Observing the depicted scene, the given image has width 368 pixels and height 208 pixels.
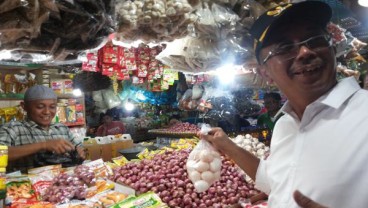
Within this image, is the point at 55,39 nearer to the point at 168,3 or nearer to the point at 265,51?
the point at 168,3

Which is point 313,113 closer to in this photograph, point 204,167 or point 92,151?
point 204,167

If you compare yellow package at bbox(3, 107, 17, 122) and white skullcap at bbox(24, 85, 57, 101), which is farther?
yellow package at bbox(3, 107, 17, 122)

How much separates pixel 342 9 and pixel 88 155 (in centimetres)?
353

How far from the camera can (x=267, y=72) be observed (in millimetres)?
1531

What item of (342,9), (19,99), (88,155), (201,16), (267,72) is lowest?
(88,155)

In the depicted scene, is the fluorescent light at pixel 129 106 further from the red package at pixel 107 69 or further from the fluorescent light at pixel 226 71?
the red package at pixel 107 69

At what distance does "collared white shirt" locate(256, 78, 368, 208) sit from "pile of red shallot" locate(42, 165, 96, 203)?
1.40 metres

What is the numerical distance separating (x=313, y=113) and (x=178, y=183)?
1.26 metres

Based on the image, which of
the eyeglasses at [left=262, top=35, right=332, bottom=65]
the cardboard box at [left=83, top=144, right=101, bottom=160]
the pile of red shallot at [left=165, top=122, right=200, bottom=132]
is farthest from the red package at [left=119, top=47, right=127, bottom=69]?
the eyeglasses at [left=262, top=35, right=332, bottom=65]

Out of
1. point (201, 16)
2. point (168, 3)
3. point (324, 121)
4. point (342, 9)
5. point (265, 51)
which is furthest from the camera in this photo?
point (342, 9)

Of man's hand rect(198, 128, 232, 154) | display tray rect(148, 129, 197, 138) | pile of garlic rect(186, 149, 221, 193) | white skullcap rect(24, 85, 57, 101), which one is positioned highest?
white skullcap rect(24, 85, 57, 101)

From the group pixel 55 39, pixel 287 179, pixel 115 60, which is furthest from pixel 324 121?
pixel 115 60

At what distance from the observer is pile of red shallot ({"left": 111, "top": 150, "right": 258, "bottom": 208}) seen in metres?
2.20

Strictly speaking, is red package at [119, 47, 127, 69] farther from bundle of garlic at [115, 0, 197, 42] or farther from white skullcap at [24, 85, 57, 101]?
bundle of garlic at [115, 0, 197, 42]
